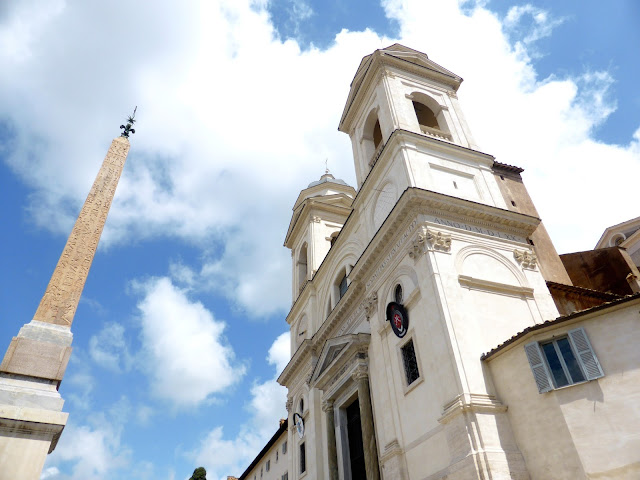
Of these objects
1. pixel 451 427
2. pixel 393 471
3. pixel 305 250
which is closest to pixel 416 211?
pixel 451 427

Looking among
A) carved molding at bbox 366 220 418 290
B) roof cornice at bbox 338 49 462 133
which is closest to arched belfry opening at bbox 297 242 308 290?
roof cornice at bbox 338 49 462 133

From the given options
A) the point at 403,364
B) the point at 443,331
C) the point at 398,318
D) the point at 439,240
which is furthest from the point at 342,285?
the point at 443,331

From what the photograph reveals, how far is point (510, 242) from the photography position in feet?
52.1

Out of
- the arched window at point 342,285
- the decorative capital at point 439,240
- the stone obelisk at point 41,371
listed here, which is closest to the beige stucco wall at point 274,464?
the arched window at point 342,285

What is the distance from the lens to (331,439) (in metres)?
18.0

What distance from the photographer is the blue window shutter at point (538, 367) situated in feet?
35.0

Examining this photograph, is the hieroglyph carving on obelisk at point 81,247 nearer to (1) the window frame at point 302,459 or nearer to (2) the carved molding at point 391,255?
(2) the carved molding at point 391,255

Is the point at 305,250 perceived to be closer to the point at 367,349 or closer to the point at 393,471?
the point at 367,349

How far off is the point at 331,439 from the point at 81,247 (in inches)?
464

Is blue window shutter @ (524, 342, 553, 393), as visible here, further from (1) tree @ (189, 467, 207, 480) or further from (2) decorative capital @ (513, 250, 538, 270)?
(1) tree @ (189, 467, 207, 480)

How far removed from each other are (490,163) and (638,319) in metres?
9.82

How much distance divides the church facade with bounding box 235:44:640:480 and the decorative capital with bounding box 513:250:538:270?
36 mm

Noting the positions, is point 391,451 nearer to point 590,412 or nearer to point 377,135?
point 590,412

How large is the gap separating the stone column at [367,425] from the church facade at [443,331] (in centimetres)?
5
